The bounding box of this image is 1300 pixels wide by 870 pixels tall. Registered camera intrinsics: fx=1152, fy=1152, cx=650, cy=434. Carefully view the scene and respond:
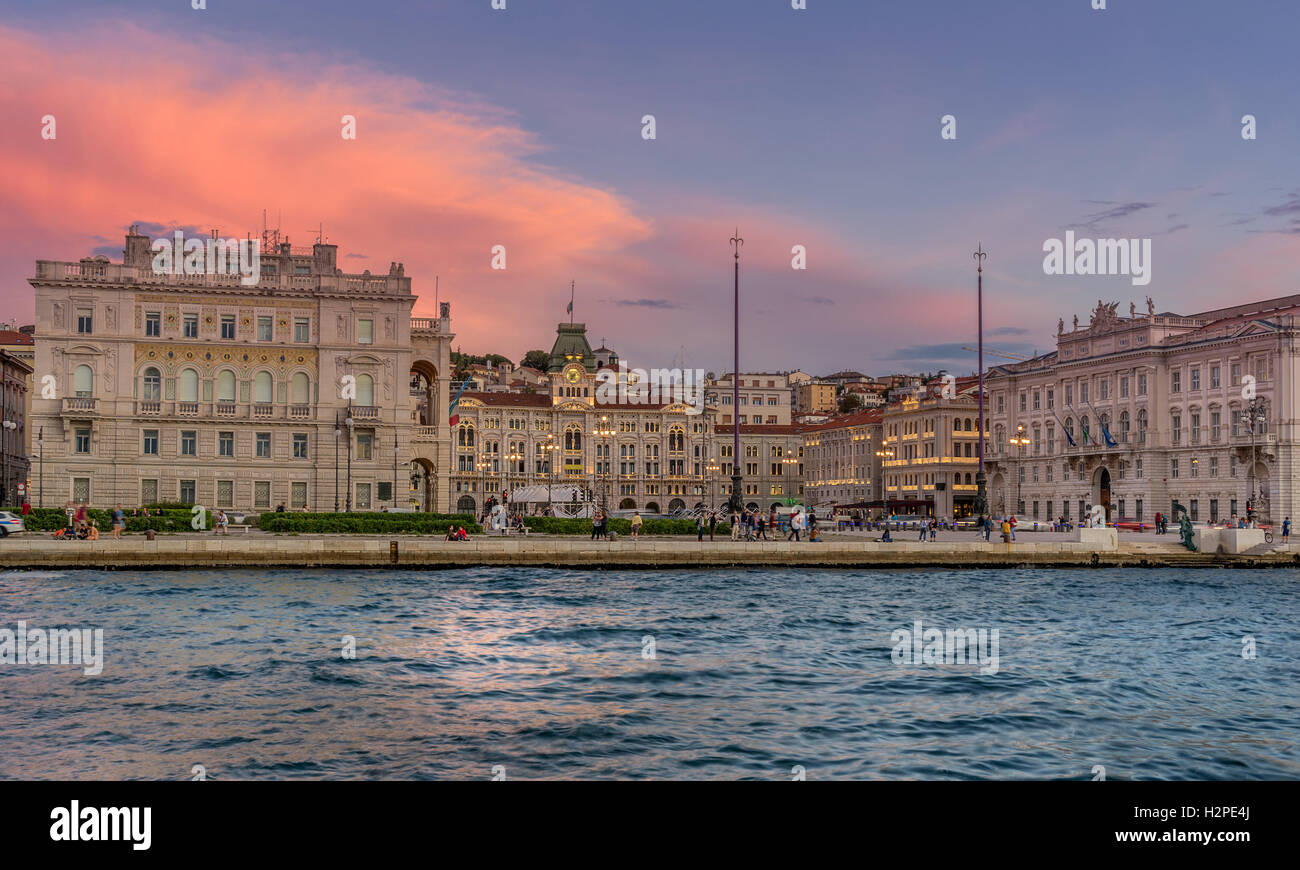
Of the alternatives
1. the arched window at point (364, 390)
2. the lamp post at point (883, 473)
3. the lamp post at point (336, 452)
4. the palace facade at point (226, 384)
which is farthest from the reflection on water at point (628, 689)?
the lamp post at point (883, 473)

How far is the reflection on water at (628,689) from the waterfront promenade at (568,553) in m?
6.13

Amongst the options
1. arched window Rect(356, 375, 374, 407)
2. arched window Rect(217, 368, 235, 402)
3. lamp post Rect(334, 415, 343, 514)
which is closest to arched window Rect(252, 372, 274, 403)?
arched window Rect(217, 368, 235, 402)

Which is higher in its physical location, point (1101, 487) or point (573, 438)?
point (573, 438)

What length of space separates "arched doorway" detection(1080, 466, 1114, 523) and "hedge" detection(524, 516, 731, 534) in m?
61.2

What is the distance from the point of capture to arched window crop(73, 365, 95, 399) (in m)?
62.3

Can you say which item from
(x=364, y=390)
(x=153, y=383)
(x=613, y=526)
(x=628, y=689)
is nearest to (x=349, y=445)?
(x=364, y=390)

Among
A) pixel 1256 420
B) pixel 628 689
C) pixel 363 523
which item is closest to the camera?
pixel 628 689

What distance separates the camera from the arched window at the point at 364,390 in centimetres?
6556

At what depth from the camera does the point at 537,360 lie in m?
188

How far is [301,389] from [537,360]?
4843 inches

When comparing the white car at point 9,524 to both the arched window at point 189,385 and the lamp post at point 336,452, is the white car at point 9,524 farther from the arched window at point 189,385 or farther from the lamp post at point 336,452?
the lamp post at point 336,452

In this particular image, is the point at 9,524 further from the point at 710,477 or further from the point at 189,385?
the point at 710,477
